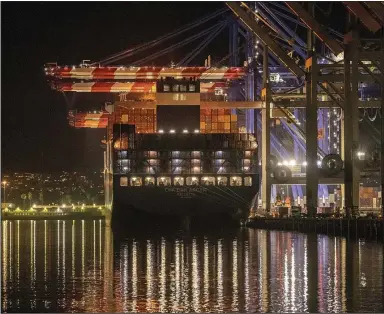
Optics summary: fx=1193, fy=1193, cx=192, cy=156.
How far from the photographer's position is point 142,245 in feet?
177

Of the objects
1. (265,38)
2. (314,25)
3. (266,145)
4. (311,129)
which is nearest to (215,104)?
(266,145)

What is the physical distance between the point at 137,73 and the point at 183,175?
51.3 ft

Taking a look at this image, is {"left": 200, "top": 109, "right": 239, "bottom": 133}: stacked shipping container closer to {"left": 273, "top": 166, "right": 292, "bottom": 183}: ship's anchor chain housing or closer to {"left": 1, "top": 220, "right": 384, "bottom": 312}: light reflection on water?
{"left": 273, "top": 166, "right": 292, "bottom": 183}: ship's anchor chain housing

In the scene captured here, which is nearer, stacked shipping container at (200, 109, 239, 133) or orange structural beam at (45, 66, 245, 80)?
Answer: stacked shipping container at (200, 109, 239, 133)

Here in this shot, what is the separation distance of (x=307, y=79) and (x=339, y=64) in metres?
2.42

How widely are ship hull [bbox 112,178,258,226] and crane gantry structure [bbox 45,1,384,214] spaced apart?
211cm

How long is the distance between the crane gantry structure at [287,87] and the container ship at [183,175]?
189 cm

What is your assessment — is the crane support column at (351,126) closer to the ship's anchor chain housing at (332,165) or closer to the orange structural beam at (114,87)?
the ship's anchor chain housing at (332,165)

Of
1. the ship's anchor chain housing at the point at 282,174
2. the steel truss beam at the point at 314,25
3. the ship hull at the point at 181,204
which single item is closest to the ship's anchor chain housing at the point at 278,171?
the ship's anchor chain housing at the point at 282,174

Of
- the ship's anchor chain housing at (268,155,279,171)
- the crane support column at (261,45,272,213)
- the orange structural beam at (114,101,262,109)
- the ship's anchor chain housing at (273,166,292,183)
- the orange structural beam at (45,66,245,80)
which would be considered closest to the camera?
the crane support column at (261,45,272,213)

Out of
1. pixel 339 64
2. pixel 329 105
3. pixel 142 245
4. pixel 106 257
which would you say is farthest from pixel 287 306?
pixel 329 105

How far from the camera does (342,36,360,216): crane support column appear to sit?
2185 inches

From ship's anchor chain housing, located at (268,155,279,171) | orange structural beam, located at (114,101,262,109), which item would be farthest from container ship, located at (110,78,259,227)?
orange structural beam, located at (114,101,262,109)

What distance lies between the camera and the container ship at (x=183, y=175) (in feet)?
250
